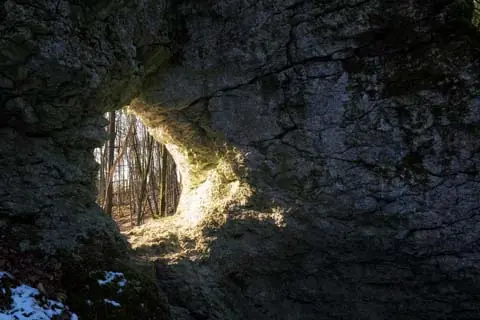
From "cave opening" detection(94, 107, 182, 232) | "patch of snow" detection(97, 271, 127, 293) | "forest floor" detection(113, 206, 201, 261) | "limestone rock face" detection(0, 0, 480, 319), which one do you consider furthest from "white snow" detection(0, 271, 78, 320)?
"cave opening" detection(94, 107, 182, 232)

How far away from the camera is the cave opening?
878 cm

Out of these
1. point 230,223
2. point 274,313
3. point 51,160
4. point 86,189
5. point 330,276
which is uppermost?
point 51,160

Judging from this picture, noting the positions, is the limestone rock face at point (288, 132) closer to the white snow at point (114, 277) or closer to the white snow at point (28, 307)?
the white snow at point (114, 277)

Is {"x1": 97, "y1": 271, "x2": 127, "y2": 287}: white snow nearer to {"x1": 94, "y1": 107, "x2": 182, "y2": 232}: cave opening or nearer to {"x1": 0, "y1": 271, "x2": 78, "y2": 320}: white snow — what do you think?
{"x1": 0, "y1": 271, "x2": 78, "y2": 320}: white snow

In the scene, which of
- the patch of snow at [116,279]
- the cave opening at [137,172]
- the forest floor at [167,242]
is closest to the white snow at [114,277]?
the patch of snow at [116,279]

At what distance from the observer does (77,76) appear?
3818 millimetres

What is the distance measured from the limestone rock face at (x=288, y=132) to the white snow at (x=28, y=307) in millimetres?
705

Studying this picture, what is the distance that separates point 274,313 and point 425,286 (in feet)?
6.24

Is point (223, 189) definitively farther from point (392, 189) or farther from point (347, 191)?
point (392, 189)

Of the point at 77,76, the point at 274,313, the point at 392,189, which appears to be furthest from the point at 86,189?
the point at 392,189

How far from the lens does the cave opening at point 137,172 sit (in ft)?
28.8

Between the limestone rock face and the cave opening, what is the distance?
3.59 metres

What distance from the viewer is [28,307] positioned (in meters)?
2.88

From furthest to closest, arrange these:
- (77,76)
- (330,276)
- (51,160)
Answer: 1. (330,276)
2. (51,160)
3. (77,76)
